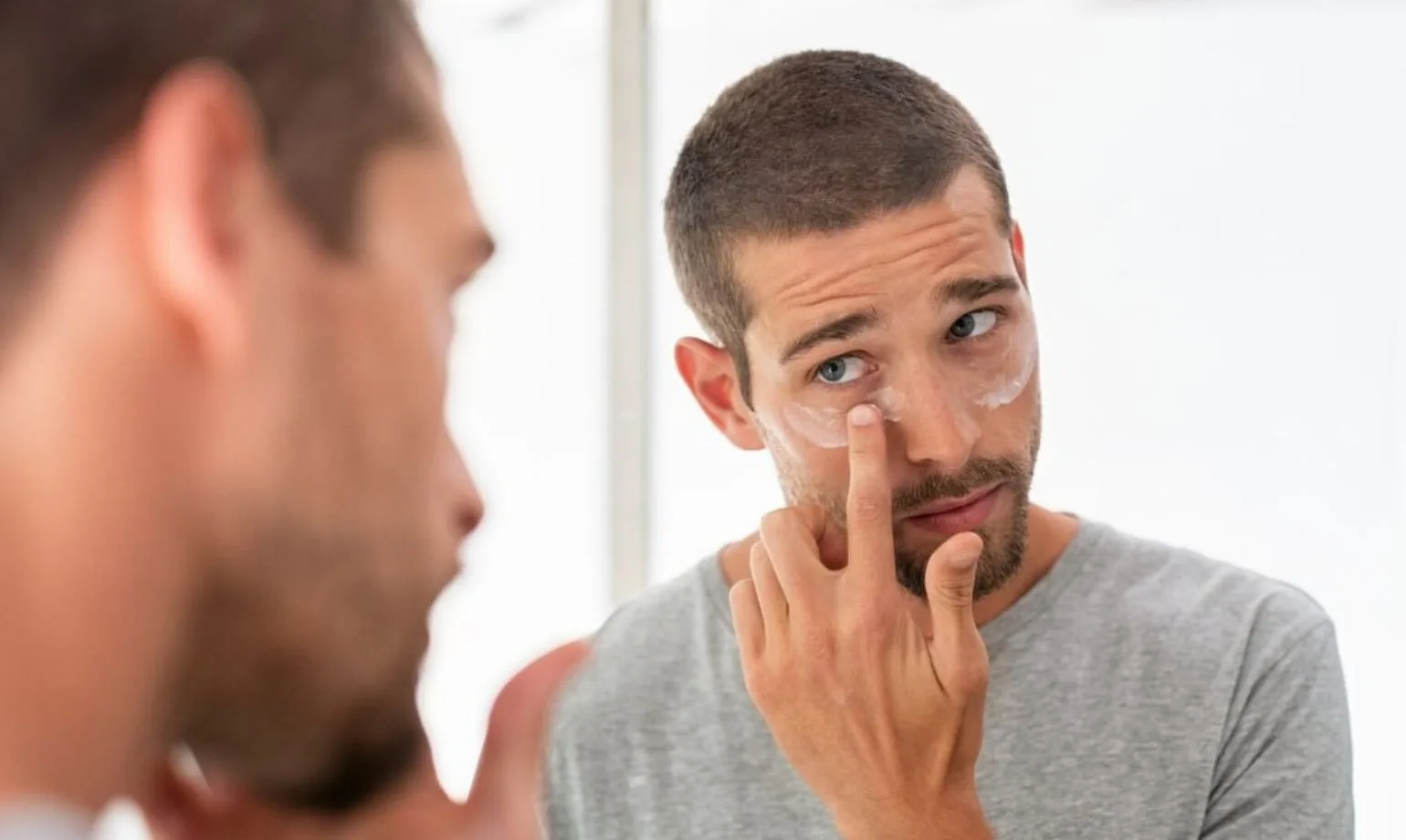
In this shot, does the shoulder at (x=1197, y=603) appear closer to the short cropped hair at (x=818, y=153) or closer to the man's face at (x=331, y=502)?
the short cropped hair at (x=818, y=153)

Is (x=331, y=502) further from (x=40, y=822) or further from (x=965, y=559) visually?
(x=965, y=559)

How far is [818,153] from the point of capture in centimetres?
91

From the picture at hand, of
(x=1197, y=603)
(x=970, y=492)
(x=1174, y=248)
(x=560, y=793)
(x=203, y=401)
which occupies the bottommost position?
(x=560, y=793)

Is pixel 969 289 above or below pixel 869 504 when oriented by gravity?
above

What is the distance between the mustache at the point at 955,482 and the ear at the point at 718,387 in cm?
17

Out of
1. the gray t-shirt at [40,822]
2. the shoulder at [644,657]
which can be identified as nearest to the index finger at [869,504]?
the shoulder at [644,657]

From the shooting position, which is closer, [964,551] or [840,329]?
[964,551]

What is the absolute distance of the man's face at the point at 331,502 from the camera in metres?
0.30

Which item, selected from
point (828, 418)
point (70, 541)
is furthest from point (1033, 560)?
point (70, 541)

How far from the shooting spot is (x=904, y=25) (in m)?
1.46

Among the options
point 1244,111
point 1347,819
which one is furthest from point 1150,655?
point 1244,111

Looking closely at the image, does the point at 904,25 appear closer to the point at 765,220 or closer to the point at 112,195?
the point at 765,220

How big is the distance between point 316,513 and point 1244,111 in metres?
1.31

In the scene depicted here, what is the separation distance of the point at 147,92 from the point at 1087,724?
82 centimetres
